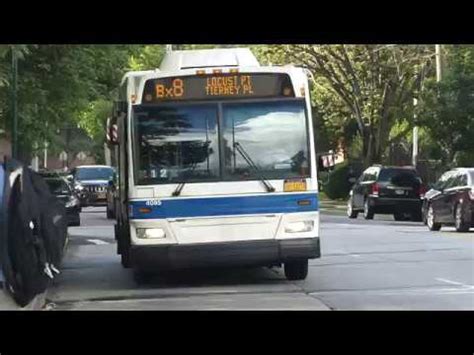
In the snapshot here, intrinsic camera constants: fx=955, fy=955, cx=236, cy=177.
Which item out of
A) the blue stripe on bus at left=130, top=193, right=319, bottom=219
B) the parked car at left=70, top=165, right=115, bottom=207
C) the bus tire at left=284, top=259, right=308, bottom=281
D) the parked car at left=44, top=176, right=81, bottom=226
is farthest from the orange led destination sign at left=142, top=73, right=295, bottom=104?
the parked car at left=70, top=165, right=115, bottom=207

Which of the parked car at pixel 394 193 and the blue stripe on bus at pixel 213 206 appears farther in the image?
the parked car at pixel 394 193

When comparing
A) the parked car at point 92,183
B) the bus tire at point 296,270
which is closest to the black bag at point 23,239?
the bus tire at point 296,270

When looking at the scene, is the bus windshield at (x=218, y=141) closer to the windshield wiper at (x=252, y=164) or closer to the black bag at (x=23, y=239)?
the windshield wiper at (x=252, y=164)

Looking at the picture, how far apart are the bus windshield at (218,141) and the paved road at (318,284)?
1.70 m

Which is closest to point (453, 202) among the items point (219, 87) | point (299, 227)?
point (299, 227)

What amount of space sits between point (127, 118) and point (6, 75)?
10.1ft

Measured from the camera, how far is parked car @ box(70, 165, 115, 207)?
115 feet

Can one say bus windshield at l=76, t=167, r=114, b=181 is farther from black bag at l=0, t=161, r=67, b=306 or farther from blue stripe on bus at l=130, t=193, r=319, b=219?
blue stripe on bus at l=130, t=193, r=319, b=219

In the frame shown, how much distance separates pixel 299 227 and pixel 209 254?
4.36ft

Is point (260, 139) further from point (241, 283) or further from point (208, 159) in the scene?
point (241, 283)

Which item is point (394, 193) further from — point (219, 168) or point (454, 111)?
point (219, 168)

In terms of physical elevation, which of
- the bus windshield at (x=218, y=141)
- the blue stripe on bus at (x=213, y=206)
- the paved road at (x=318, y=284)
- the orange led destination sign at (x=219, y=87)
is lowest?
the paved road at (x=318, y=284)

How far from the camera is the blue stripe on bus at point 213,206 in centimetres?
1323
